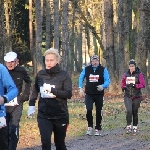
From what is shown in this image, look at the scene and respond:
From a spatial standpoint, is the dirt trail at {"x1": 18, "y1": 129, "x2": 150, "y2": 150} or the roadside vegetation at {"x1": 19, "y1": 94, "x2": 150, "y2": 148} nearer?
the dirt trail at {"x1": 18, "y1": 129, "x2": 150, "y2": 150}

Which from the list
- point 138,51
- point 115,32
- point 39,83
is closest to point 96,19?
point 115,32

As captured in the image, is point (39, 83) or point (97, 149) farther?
point (97, 149)

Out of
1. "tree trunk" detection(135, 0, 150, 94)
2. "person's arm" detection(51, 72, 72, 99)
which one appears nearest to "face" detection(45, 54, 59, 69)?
"person's arm" detection(51, 72, 72, 99)

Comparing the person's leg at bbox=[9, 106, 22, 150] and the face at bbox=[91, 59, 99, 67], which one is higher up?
Answer: the face at bbox=[91, 59, 99, 67]

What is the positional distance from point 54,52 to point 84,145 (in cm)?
493

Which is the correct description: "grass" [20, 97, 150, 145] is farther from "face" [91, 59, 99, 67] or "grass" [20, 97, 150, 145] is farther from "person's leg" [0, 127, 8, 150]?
"person's leg" [0, 127, 8, 150]

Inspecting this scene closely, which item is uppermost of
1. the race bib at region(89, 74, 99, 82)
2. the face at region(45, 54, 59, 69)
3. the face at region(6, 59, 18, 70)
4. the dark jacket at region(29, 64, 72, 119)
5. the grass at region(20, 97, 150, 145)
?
the face at region(45, 54, 59, 69)

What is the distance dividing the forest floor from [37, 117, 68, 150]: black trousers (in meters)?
3.86

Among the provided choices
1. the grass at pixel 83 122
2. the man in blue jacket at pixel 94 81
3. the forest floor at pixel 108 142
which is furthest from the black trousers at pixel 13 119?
the man in blue jacket at pixel 94 81

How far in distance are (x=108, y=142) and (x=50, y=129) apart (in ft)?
16.7

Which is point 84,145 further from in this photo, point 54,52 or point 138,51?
point 138,51

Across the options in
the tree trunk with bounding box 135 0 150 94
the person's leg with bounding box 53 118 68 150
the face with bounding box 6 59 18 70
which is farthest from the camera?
the tree trunk with bounding box 135 0 150 94

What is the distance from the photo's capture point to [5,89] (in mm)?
7035

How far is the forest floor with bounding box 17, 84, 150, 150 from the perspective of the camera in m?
12.3
